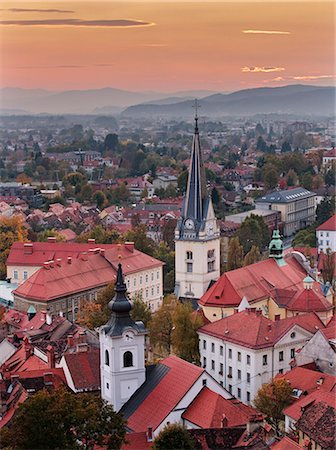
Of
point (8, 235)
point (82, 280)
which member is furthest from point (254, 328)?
point (8, 235)

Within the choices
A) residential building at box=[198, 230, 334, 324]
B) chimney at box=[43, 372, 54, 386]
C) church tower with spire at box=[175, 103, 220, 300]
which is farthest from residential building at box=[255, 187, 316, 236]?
chimney at box=[43, 372, 54, 386]

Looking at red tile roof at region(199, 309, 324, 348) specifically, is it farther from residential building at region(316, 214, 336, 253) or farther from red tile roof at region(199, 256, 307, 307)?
residential building at region(316, 214, 336, 253)

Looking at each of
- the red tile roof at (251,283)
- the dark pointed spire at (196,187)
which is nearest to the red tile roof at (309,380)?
the red tile roof at (251,283)

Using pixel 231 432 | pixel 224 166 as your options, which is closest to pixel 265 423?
pixel 231 432

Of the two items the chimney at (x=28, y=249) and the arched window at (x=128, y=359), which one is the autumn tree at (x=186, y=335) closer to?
the arched window at (x=128, y=359)

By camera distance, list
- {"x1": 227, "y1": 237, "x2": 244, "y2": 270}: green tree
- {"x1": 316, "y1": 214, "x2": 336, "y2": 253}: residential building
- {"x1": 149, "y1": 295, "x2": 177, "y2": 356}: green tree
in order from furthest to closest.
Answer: {"x1": 316, "y1": 214, "x2": 336, "y2": 253}: residential building, {"x1": 227, "y1": 237, "x2": 244, "y2": 270}: green tree, {"x1": 149, "y1": 295, "x2": 177, "y2": 356}: green tree
